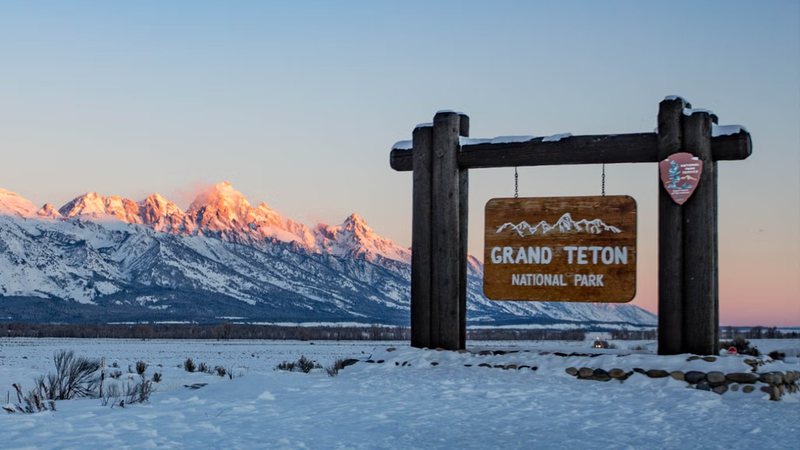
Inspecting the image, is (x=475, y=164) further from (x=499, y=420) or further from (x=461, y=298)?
(x=499, y=420)

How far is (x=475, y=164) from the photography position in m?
15.9

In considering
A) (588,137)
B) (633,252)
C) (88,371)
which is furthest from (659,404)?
(88,371)

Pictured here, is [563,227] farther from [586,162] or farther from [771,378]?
[771,378]

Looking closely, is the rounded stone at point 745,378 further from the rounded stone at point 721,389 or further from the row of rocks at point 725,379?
the rounded stone at point 721,389

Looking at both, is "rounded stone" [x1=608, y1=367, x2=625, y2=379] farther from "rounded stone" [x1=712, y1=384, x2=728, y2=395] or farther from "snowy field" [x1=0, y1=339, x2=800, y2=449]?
"rounded stone" [x1=712, y1=384, x2=728, y2=395]

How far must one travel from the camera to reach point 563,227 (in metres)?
15.4

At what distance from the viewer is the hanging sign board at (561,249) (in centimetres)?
1510

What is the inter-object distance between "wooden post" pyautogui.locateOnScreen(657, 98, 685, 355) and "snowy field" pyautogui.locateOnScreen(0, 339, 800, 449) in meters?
0.71

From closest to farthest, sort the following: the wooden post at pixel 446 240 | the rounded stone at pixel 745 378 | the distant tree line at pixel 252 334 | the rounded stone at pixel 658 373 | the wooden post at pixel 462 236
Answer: the rounded stone at pixel 745 378 < the rounded stone at pixel 658 373 < the wooden post at pixel 446 240 < the wooden post at pixel 462 236 < the distant tree line at pixel 252 334

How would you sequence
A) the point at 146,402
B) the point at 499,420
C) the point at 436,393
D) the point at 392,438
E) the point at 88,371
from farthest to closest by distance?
the point at 88,371 < the point at 436,393 < the point at 146,402 < the point at 499,420 < the point at 392,438

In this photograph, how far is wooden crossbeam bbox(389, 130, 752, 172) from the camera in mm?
14405

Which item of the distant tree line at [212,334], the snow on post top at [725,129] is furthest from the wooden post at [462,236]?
the distant tree line at [212,334]

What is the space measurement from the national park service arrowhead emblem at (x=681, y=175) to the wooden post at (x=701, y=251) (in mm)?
98

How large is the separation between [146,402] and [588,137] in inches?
307
